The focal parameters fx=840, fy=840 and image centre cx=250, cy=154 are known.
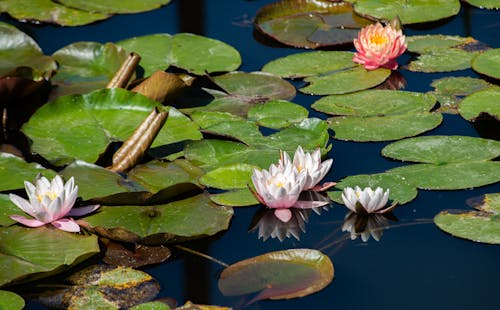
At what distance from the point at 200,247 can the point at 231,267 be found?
0.18 meters

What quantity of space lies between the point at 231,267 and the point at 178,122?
966 mm

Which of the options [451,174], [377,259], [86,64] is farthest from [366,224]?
[86,64]

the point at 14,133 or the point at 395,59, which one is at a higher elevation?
the point at 395,59

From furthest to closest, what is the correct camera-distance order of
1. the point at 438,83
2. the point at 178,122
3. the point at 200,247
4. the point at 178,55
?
the point at 178,55 < the point at 438,83 < the point at 178,122 < the point at 200,247

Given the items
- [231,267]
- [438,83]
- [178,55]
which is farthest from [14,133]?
[438,83]

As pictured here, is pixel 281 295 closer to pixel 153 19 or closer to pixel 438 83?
pixel 438 83

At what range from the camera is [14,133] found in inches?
132

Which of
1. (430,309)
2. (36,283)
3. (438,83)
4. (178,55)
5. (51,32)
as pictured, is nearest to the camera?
(430,309)

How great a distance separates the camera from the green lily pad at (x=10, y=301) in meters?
2.26

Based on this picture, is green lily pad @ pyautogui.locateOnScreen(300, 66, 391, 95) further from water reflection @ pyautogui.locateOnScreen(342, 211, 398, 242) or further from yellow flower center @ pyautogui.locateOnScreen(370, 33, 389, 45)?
water reflection @ pyautogui.locateOnScreen(342, 211, 398, 242)

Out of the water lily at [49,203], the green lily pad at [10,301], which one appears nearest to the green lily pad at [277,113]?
the water lily at [49,203]

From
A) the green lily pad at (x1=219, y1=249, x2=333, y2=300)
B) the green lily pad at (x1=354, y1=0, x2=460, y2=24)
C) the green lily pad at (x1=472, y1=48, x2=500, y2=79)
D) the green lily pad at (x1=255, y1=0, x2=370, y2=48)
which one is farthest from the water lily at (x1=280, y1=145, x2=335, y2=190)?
the green lily pad at (x1=354, y1=0, x2=460, y2=24)

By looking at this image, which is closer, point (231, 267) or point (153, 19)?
point (231, 267)

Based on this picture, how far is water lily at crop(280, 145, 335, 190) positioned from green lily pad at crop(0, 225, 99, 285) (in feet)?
2.33
